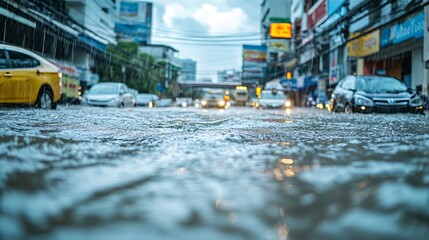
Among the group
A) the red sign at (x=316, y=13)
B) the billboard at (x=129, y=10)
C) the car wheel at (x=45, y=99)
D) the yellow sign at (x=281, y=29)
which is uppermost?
the billboard at (x=129, y=10)

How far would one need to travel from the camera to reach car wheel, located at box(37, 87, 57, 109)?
8250mm

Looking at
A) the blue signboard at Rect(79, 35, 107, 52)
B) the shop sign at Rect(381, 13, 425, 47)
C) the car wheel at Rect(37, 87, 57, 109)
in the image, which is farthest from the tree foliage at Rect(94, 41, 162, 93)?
the car wheel at Rect(37, 87, 57, 109)

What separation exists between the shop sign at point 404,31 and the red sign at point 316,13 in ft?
36.2

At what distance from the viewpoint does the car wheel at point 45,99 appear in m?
8.25

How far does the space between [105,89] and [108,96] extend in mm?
807

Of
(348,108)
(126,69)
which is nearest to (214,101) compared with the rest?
(348,108)

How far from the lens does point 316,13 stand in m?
32.2

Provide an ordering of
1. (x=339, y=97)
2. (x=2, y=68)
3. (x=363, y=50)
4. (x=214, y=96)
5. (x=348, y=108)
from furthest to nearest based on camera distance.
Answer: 1. (x=214, y=96)
2. (x=363, y=50)
3. (x=339, y=97)
4. (x=348, y=108)
5. (x=2, y=68)

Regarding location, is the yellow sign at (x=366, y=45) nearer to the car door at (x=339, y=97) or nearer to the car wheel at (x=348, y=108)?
the car door at (x=339, y=97)

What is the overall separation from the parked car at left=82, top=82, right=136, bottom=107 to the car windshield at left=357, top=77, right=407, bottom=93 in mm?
8085

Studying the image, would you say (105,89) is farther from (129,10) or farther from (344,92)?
(129,10)

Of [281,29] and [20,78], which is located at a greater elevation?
[281,29]

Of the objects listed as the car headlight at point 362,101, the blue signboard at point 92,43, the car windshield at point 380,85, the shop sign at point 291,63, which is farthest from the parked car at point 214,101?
the shop sign at point 291,63

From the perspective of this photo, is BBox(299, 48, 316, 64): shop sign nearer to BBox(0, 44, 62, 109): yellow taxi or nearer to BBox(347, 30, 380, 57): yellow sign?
BBox(347, 30, 380, 57): yellow sign
